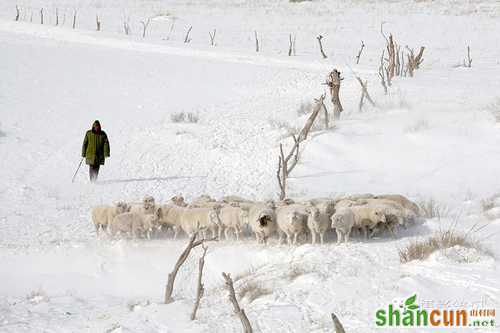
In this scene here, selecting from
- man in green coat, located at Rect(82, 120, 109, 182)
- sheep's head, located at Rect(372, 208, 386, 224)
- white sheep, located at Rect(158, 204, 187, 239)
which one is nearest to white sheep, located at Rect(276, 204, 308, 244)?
sheep's head, located at Rect(372, 208, 386, 224)

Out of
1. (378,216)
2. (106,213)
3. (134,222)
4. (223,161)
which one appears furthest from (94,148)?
(378,216)

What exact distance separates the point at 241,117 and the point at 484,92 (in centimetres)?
680

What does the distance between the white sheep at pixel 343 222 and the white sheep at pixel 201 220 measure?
185cm

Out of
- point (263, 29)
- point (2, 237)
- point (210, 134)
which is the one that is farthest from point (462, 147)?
point (263, 29)

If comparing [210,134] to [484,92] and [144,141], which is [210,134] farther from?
[484,92]

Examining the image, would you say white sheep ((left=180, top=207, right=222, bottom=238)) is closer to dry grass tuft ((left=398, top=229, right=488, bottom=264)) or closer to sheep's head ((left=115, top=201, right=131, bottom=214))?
sheep's head ((left=115, top=201, right=131, bottom=214))

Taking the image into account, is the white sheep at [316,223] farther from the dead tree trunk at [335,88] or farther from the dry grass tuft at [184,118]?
the dry grass tuft at [184,118]

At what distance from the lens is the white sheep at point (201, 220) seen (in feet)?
35.0

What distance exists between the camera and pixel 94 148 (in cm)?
1518

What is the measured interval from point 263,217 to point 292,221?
1.51ft

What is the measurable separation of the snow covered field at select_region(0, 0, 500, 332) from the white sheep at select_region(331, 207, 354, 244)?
23cm

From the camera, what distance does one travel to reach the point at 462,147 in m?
15.5

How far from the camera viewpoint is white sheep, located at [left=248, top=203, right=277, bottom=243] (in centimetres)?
1014

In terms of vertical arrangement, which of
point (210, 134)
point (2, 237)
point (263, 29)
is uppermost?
point (263, 29)
